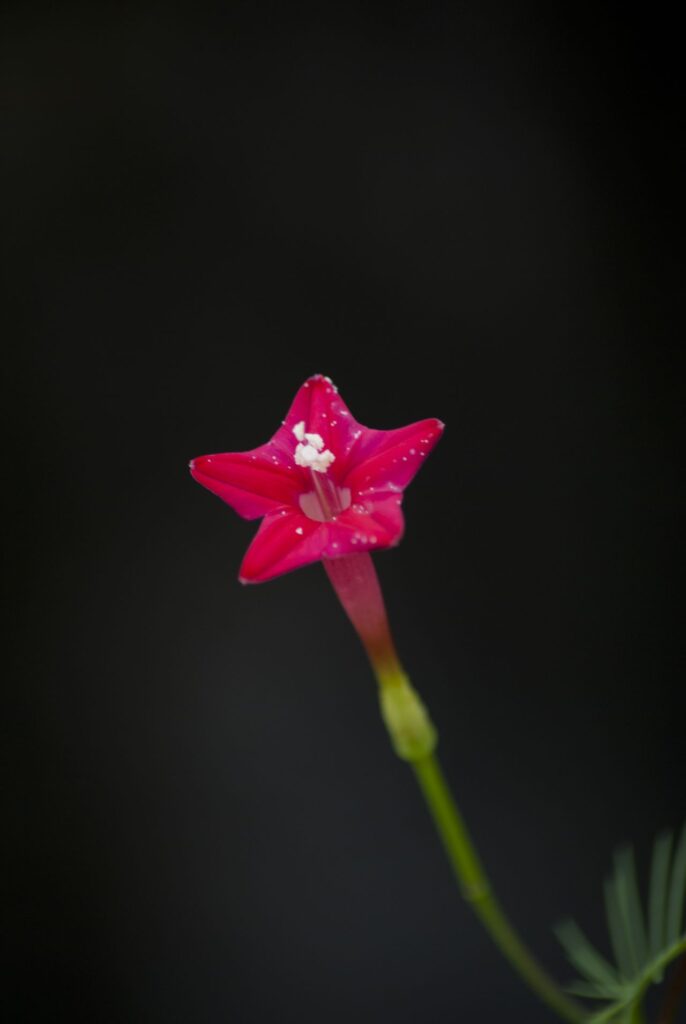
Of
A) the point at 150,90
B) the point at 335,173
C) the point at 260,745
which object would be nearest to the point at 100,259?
the point at 150,90

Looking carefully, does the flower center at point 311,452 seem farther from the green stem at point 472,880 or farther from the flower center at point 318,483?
the green stem at point 472,880

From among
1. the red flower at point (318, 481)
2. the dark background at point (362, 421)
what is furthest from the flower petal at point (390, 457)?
the dark background at point (362, 421)

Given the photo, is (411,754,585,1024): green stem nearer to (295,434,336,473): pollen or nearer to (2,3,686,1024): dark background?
(295,434,336,473): pollen

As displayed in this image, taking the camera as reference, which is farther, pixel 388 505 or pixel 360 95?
pixel 360 95

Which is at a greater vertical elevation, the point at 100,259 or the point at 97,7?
the point at 97,7

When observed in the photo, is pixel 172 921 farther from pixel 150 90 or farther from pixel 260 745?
pixel 150 90

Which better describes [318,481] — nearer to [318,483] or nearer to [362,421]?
[318,483]

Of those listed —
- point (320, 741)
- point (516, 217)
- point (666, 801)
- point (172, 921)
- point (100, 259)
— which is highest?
point (100, 259)

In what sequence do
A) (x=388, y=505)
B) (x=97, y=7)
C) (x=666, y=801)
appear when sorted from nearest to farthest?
(x=388, y=505) < (x=97, y=7) < (x=666, y=801)
